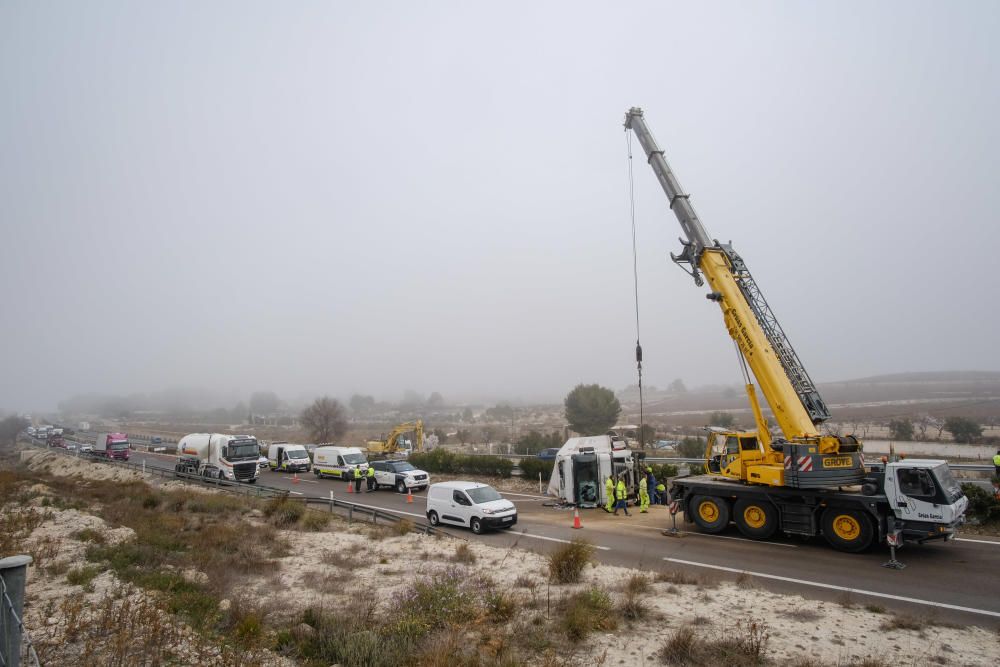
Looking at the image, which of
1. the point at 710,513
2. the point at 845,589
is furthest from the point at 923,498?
the point at 710,513

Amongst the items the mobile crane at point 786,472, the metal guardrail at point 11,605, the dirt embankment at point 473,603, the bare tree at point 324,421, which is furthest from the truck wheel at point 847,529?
the bare tree at point 324,421

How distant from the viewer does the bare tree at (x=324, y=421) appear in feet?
231

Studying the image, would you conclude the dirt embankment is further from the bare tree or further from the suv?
the bare tree

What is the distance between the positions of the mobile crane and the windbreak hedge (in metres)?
15.5

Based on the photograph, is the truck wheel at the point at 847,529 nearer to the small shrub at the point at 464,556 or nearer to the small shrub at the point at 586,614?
the small shrub at the point at 586,614

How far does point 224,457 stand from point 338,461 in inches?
268

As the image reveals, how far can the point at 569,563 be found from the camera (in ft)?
38.1

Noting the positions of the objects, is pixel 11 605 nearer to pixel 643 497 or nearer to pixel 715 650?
pixel 715 650

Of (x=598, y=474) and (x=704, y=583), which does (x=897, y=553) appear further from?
(x=598, y=474)

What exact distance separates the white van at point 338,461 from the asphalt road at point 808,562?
15.2 m

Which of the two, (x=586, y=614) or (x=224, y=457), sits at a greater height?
(x=586, y=614)

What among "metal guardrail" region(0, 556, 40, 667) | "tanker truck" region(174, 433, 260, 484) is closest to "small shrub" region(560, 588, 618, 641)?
"metal guardrail" region(0, 556, 40, 667)

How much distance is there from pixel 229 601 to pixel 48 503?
1635cm

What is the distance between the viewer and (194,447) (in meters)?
36.2
